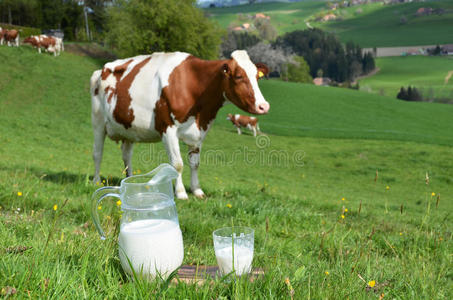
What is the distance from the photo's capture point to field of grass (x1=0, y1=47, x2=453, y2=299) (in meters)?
2.05

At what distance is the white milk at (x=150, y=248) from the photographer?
1988 mm

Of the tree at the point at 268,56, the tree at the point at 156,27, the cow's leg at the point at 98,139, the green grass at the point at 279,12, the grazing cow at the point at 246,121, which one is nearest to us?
the cow's leg at the point at 98,139

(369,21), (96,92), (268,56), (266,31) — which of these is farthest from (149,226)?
(369,21)

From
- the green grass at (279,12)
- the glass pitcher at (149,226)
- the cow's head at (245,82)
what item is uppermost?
the green grass at (279,12)

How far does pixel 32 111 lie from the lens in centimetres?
2041

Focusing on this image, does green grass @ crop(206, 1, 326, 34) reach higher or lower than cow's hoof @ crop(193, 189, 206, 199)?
higher

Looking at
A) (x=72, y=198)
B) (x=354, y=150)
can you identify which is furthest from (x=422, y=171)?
(x=72, y=198)

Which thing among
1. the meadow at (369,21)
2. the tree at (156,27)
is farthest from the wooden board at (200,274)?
the meadow at (369,21)

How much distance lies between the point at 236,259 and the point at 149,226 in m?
0.51

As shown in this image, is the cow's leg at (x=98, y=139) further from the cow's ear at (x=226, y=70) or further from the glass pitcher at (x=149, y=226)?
the glass pitcher at (x=149, y=226)

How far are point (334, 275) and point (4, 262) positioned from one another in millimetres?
1949

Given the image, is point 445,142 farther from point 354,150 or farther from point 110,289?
point 110,289

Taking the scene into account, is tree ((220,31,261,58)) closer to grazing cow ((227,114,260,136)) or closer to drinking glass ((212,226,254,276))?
grazing cow ((227,114,260,136))

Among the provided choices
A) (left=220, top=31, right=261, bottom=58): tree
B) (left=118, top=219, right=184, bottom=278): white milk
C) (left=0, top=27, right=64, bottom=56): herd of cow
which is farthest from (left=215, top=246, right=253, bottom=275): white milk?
(left=220, top=31, right=261, bottom=58): tree
